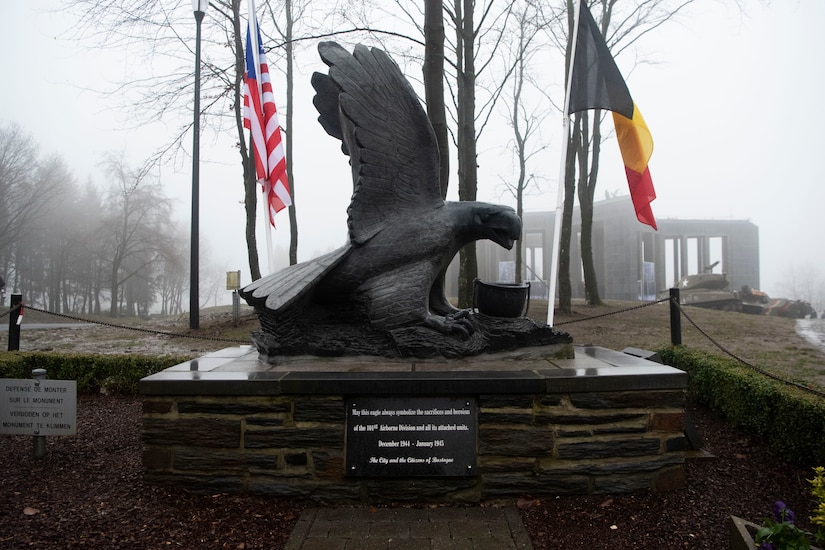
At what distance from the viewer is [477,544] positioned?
8.14 ft

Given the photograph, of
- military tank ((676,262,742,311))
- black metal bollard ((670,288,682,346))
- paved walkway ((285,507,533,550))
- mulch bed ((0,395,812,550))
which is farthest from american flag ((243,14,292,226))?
military tank ((676,262,742,311))

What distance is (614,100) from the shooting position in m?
4.97

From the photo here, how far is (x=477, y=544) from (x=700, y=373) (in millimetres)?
3958

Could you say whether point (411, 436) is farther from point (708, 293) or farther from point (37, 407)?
point (708, 293)

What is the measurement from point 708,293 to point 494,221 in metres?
18.3

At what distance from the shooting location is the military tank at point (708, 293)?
18.3 m

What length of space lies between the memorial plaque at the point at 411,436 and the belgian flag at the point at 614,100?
126 inches

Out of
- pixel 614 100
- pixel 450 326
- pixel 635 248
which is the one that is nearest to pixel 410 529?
pixel 450 326

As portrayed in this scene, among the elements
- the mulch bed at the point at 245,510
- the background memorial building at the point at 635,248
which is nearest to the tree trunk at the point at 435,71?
the mulch bed at the point at 245,510

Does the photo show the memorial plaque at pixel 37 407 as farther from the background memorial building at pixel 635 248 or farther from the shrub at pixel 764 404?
the background memorial building at pixel 635 248

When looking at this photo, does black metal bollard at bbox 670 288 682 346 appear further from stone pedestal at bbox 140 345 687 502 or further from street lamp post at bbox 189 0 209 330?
street lamp post at bbox 189 0 209 330

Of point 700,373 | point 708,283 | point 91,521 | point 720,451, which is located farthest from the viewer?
point 708,283

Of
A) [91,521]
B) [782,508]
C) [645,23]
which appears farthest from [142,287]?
[782,508]

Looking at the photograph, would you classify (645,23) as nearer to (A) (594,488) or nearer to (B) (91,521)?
(A) (594,488)
